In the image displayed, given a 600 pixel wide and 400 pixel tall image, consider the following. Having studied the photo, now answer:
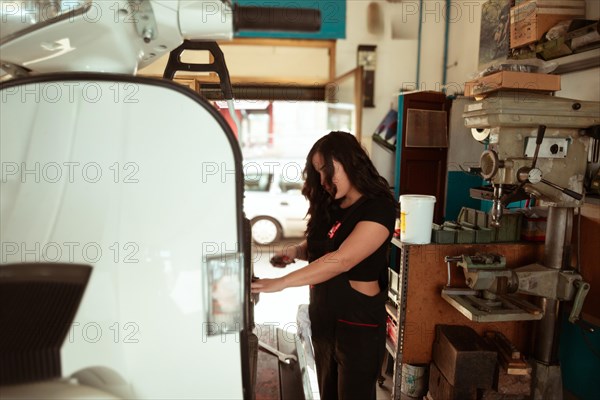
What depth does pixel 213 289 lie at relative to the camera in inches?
35.3

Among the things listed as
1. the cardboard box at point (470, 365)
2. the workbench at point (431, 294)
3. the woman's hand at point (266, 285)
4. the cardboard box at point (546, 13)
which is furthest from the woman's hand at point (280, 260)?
the cardboard box at point (546, 13)

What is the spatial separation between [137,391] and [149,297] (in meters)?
0.20

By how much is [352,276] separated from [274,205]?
4.89 m

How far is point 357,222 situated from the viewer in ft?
5.57

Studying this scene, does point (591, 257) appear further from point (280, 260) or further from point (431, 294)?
point (280, 260)

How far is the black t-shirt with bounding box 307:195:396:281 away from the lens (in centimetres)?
168

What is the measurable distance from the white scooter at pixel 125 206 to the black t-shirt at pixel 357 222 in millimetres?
873

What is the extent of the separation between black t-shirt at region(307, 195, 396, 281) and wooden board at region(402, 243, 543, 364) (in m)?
0.80

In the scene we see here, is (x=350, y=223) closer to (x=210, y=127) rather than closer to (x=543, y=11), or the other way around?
(x=210, y=127)

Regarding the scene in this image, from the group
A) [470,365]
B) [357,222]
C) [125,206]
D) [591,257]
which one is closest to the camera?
[125,206]

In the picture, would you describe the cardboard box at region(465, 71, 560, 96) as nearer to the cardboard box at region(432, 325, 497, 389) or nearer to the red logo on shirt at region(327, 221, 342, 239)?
the red logo on shirt at region(327, 221, 342, 239)

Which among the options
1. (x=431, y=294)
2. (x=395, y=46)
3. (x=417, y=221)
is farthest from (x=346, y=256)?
(x=395, y=46)

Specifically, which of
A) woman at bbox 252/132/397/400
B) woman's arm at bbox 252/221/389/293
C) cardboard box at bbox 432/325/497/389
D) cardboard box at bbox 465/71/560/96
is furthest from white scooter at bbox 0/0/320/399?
cardboard box at bbox 432/325/497/389

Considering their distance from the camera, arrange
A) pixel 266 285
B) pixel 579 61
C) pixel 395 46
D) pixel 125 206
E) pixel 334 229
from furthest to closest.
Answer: pixel 395 46 < pixel 579 61 < pixel 334 229 < pixel 266 285 < pixel 125 206
